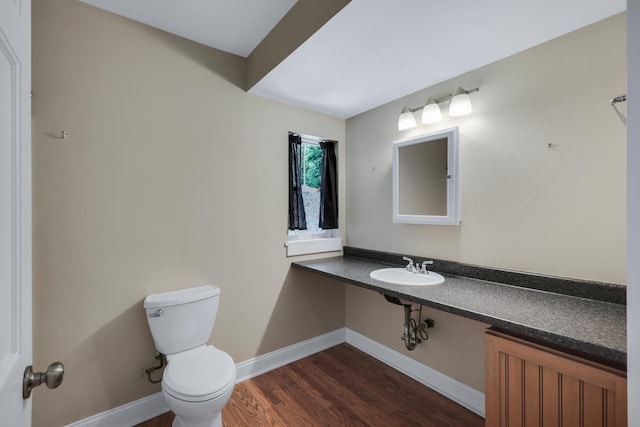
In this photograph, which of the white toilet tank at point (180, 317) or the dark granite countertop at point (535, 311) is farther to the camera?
the white toilet tank at point (180, 317)

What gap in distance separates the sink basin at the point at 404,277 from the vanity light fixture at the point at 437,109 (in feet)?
3.49

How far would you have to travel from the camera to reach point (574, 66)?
1440 mm

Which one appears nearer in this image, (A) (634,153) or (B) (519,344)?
(A) (634,153)

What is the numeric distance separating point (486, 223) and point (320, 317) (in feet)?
5.29

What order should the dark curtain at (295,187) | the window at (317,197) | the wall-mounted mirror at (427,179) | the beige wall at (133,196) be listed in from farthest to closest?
the window at (317,197)
the dark curtain at (295,187)
the wall-mounted mirror at (427,179)
the beige wall at (133,196)

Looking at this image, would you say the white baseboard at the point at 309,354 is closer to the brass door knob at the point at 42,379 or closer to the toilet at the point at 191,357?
the toilet at the point at 191,357

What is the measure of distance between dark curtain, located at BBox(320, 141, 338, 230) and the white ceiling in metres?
0.57

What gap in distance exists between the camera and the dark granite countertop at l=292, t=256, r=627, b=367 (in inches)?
39.6

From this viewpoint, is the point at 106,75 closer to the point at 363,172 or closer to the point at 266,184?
the point at 266,184

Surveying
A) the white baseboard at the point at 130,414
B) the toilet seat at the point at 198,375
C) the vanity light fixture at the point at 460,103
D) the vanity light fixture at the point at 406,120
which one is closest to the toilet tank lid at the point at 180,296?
the toilet seat at the point at 198,375

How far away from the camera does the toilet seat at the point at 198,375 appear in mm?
1380

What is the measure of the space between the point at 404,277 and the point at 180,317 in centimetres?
148

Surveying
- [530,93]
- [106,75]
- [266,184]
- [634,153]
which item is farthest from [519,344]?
[106,75]

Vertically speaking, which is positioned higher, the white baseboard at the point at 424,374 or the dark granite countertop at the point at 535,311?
the dark granite countertop at the point at 535,311
